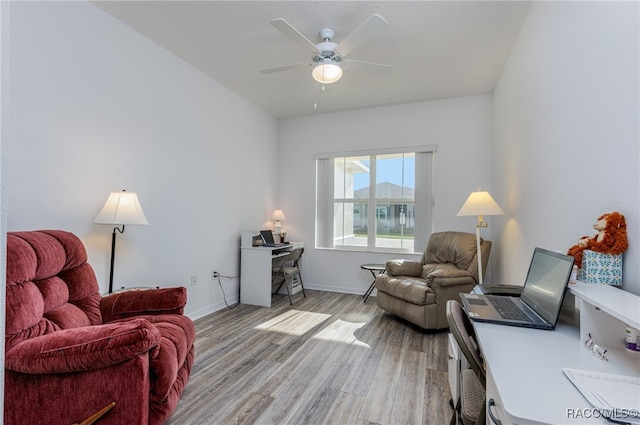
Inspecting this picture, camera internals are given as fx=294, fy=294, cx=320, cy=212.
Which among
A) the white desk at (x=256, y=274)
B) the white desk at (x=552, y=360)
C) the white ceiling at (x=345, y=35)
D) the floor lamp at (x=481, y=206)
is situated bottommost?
the white desk at (x=256, y=274)

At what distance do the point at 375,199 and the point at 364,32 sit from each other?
2.70m

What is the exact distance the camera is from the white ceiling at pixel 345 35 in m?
2.26

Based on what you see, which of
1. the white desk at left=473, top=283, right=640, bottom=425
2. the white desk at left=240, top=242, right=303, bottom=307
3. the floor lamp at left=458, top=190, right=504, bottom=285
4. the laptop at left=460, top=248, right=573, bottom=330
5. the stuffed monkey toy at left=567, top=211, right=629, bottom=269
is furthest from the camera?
the white desk at left=240, top=242, right=303, bottom=307

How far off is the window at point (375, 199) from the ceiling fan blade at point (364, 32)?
2185mm

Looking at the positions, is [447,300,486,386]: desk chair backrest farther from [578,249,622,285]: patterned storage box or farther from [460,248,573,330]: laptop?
[578,249,622,285]: patterned storage box

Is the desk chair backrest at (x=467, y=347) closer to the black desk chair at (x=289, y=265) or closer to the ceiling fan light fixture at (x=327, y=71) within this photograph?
the ceiling fan light fixture at (x=327, y=71)

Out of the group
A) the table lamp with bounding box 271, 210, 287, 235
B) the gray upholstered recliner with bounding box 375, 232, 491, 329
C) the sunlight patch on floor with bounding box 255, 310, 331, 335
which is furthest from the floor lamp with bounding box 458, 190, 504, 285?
the table lamp with bounding box 271, 210, 287, 235

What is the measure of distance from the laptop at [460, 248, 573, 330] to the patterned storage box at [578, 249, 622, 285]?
0.25 ft

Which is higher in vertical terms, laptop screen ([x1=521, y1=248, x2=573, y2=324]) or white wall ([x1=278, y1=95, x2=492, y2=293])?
white wall ([x1=278, y1=95, x2=492, y2=293])

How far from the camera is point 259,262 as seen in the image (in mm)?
3834

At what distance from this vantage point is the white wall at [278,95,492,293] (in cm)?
393

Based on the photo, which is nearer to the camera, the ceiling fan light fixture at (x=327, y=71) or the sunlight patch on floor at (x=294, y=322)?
the ceiling fan light fixture at (x=327, y=71)

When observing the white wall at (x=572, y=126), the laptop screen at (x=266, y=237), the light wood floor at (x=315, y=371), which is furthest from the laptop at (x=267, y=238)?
the white wall at (x=572, y=126)

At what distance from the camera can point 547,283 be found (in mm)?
1364
